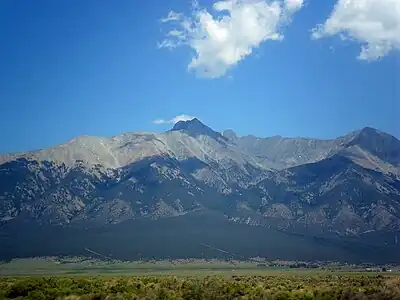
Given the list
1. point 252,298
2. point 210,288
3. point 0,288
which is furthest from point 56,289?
point 252,298

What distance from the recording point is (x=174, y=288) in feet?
153

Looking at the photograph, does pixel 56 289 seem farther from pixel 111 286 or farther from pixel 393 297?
pixel 393 297

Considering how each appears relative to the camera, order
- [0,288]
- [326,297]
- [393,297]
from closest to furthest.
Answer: [393,297] < [326,297] < [0,288]

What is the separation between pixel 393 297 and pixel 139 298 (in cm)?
1898

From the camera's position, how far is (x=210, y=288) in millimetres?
45312

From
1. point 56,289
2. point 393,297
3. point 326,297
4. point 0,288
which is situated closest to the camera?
point 393,297

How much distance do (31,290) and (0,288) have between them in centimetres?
409

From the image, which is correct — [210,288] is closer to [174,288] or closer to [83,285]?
[174,288]

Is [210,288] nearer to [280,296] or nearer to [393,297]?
[280,296]

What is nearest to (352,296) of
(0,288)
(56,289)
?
(56,289)

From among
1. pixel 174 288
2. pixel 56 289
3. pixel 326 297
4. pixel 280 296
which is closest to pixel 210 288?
pixel 174 288

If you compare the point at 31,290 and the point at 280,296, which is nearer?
the point at 280,296

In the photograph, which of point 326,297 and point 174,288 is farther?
point 174,288

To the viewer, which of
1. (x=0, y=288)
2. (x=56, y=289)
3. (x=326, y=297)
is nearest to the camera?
(x=326, y=297)
